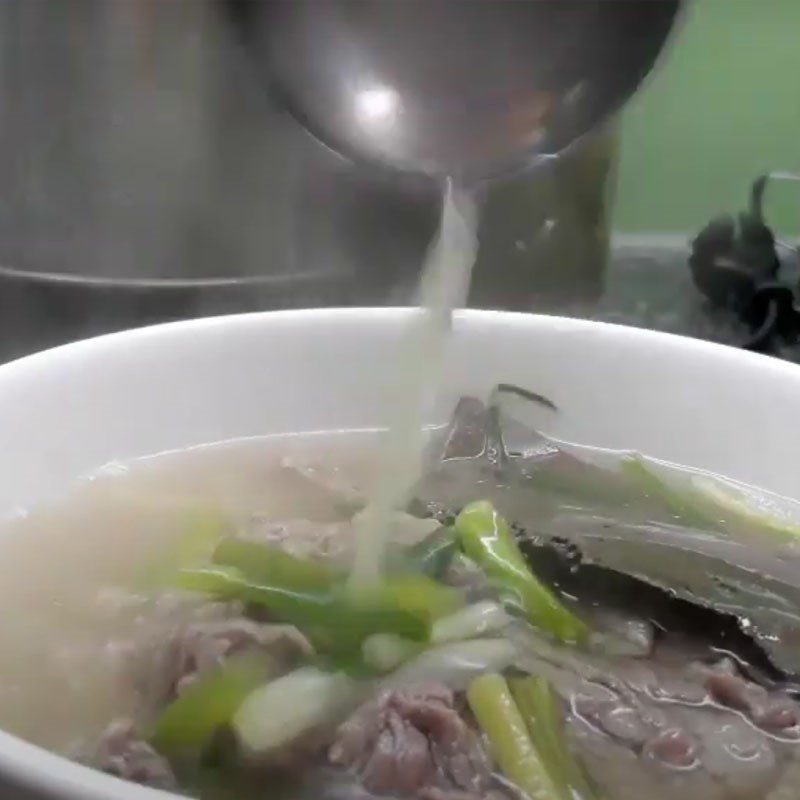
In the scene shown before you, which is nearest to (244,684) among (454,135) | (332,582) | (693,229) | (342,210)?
(332,582)

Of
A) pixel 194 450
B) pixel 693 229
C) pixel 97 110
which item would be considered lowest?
pixel 194 450

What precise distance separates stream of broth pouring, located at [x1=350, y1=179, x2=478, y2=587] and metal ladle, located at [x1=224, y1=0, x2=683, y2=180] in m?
0.06

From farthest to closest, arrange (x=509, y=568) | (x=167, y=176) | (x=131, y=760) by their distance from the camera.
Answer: (x=167, y=176) → (x=509, y=568) → (x=131, y=760)

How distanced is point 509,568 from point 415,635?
8 cm

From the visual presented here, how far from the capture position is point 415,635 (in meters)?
0.55

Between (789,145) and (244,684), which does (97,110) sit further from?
(789,145)

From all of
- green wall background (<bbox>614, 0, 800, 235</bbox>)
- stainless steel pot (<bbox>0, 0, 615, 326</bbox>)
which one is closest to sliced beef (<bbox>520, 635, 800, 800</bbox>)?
stainless steel pot (<bbox>0, 0, 615, 326</bbox>)

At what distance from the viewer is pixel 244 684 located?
1.69ft

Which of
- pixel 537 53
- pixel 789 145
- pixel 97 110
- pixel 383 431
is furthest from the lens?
pixel 789 145

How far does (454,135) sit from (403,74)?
45mm

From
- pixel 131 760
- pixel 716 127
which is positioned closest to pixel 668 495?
pixel 131 760

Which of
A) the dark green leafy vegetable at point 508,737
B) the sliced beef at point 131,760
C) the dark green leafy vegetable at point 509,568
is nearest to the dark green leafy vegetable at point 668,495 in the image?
the dark green leafy vegetable at point 509,568

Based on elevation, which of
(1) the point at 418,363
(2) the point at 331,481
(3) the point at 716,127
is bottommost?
(2) the point at 331,481

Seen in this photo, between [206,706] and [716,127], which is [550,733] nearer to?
[206,706]
